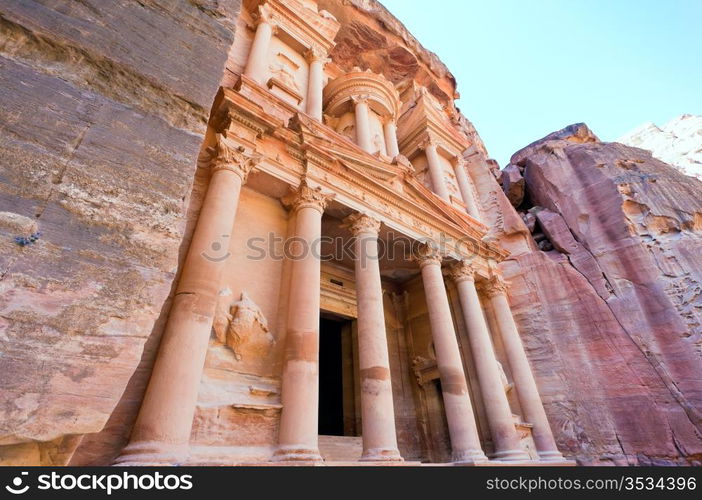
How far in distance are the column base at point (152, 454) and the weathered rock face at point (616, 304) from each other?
36.7 ft

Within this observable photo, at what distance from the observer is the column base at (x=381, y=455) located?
18.6 ft

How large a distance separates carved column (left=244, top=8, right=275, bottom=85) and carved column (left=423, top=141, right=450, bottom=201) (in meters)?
8.13

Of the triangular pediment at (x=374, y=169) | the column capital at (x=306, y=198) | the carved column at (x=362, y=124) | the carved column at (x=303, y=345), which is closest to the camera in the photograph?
the carved column at (x=303, y=345)

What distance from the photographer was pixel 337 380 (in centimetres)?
1027

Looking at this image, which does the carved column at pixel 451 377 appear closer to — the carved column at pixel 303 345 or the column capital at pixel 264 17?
the carved column at pixel 303 345

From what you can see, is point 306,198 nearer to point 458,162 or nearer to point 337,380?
point 337,380

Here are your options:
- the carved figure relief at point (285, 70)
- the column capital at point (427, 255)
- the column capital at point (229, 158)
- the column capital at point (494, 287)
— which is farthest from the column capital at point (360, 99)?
the column capital at point (494, 287)

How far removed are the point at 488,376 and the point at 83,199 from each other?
924 centimetres

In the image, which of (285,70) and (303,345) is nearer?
(303,345)

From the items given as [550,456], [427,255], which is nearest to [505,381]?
[550,456]

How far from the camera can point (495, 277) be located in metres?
11.8
